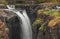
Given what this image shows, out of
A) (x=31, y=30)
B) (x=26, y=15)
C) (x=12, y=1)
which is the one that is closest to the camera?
(x=31, y=30)

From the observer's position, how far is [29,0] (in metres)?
23.9

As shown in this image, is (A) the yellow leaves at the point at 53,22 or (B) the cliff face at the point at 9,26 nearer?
(A) the yellow leaves at the point at 53,22

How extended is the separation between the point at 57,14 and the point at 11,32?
3.39 m

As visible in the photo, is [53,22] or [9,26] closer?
[53,22]

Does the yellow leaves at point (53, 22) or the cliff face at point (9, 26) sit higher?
the yellow leaves at point (53, 22)

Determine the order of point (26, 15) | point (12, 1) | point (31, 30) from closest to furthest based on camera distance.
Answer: point (31, 30)
point (26, 15)
point (12, 1)

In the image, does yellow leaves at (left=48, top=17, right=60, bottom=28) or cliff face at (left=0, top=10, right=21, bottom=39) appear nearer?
yellow leaves at (left=48, top=17, right=60, bottom=28)

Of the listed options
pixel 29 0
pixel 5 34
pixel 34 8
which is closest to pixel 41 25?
pixel 5 34

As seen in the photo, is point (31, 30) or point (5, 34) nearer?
point (5, 34)

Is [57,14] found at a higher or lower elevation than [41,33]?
higher

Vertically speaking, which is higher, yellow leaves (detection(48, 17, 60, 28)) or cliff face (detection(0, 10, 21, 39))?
yellow leaves (detection(48, 17, 60, 28))

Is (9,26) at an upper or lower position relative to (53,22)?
lower

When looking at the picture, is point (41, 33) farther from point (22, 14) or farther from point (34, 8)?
point (34, 8)

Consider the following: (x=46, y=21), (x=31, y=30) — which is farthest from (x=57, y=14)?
(x=31, y=30)
